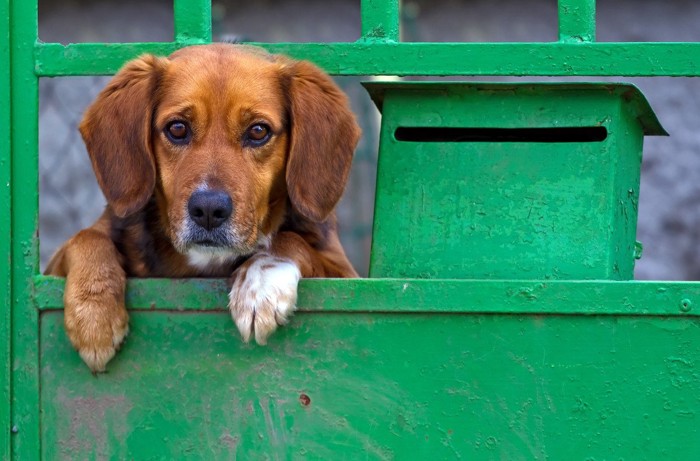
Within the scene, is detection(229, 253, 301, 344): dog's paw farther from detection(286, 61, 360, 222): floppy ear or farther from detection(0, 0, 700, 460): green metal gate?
detection(286, 61, 360, 222): floppy ear

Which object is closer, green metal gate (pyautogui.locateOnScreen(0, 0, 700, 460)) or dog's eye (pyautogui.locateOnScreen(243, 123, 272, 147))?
green metal gate (pyautogui.locateOnScreen(0, 0, 700, 460))

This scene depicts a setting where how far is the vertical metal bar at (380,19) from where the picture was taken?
292 centimetres

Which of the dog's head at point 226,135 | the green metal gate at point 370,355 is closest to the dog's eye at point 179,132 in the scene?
the dog's head at point 226,135

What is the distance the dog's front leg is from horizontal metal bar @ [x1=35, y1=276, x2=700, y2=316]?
109 mm

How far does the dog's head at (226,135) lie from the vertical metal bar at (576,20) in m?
0.70

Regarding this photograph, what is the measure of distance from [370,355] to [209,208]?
21.9 inches

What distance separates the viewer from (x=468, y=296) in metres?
2.81

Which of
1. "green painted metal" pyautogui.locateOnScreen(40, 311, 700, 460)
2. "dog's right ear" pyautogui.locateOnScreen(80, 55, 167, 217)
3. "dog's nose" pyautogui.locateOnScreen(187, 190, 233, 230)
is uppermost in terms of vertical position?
"dog's right ear" pyautogui.locateOnScreen(80, 55, 167, 217)

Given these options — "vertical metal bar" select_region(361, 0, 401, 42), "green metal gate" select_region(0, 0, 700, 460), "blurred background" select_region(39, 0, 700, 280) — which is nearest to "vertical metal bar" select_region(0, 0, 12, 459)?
"green metal gate" select_region(0, 0, 700, 460)

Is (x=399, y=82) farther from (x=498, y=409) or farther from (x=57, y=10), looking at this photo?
(x=57, y=10)

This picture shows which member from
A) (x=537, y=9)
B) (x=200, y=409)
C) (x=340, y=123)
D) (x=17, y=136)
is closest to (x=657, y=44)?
(x=340, y=123)

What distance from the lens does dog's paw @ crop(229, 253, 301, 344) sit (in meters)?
2.81

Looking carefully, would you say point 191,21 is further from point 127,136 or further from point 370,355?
point 370,355

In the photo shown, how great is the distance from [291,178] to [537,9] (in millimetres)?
3420
